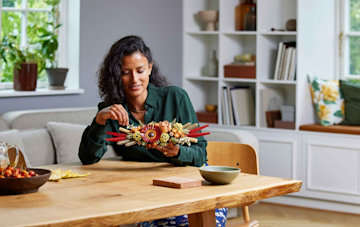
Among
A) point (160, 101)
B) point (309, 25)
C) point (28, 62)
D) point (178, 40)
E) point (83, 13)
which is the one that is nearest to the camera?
point (160, 101)

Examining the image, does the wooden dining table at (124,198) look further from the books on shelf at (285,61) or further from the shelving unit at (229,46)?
the shelving unit at (229,46)

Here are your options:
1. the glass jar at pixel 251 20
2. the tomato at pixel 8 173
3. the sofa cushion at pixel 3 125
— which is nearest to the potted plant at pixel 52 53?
the sofa cushion at pixel 3 125

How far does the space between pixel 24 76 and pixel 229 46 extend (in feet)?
6.14

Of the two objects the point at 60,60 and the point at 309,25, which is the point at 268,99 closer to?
the point at 309,25

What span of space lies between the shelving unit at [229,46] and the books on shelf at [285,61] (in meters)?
0.07

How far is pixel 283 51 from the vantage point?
512cm

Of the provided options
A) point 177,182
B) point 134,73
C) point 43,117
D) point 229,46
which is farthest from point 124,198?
point 229,46

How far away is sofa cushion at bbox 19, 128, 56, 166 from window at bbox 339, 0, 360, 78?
8.37 ft

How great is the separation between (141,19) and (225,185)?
3147 millimetres

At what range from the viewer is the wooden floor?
14.8 ft

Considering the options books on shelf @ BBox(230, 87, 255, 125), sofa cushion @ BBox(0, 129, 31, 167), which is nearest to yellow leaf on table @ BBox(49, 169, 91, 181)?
sofa cushion @ BBox(0, 129, 31, 167)

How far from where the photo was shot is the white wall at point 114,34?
15.3 ft

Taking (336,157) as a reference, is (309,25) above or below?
above

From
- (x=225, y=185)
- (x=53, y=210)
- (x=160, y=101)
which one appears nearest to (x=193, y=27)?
(x=160, y=101)
